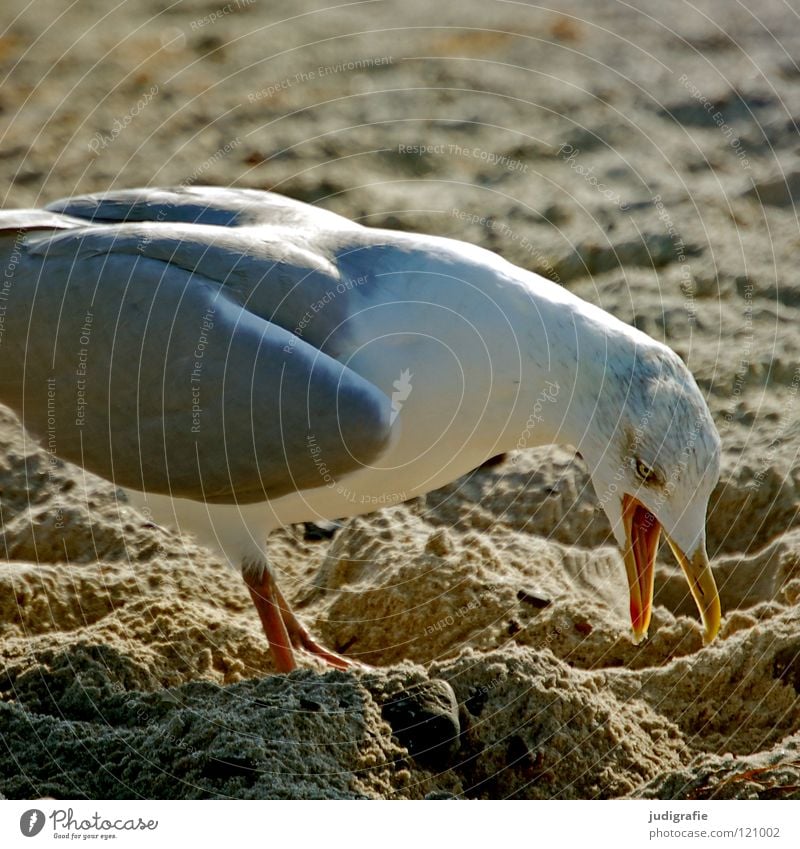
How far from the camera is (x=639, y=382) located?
3531 millimetres

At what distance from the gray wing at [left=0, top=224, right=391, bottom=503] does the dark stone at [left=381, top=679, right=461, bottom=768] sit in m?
0.67

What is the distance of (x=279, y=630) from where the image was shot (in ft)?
13.1

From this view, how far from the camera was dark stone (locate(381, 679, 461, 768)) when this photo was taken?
325cm

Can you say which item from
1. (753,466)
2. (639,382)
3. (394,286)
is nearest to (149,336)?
(394,286)

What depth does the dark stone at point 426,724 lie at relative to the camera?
325 cm

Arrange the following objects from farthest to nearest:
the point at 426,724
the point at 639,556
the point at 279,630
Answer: the point at 279,630, the point at 639,556, the point at 426,724

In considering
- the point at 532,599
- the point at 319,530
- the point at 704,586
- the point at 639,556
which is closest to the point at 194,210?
the point at 319,530

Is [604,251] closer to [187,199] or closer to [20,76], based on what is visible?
[187,199]

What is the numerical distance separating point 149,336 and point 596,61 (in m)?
3.78

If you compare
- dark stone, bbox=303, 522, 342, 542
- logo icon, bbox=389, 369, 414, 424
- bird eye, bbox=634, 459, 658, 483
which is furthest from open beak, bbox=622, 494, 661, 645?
dark stone, bbox=303, 522, 342, 542
